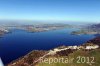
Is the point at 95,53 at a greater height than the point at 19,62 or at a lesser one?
greater

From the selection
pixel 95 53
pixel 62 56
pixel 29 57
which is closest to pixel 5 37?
pixel 29 57

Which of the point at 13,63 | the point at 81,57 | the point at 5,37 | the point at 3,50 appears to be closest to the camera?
the point at 81,57

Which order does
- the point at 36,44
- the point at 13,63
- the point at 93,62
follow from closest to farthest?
the point at 93,62 → the point at 13,63 → the point at 36,44

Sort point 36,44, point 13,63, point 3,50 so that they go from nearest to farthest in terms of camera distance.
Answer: point 13,63 < point 3,50 < point 36,44

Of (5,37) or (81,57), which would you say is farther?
(5,37)

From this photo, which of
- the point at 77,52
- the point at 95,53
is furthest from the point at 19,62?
the point at 95,53

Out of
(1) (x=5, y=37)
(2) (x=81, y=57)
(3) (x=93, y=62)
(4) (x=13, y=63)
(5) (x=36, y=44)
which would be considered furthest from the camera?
(1) (x=5, y=37)

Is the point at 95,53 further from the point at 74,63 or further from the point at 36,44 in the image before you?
the point at 36,44

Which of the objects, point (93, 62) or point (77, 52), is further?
point (77, 52)

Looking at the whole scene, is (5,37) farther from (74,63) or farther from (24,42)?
(74,63)
